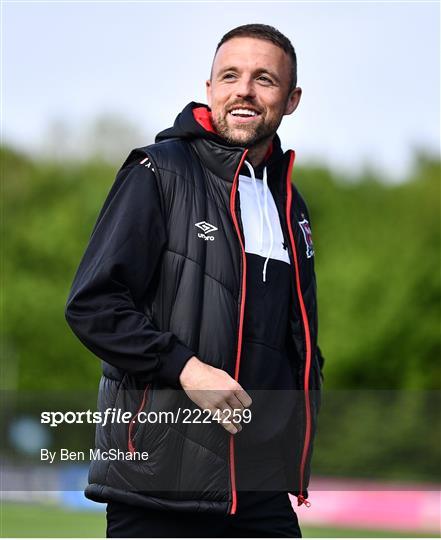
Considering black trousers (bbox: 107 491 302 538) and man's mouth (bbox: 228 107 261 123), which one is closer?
black trousers (bbox: 107 491 302 538)

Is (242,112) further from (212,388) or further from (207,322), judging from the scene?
(212,388)

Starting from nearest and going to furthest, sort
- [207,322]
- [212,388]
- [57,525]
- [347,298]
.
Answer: [212,388], [207,322], [57,525], [347,298]

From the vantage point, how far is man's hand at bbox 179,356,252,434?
293cm

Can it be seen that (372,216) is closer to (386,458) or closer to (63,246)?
(63,246)

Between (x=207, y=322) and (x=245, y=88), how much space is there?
0.72m

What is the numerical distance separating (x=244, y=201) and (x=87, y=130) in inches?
1943

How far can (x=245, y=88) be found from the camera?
327cm

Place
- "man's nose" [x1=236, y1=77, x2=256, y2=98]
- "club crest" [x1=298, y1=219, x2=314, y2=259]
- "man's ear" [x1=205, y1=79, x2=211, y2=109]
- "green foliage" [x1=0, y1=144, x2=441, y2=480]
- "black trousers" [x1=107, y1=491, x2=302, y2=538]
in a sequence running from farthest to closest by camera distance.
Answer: "green foliage" [x1=0, y1=144, x2=441, y2=480], "club crest" [x1=298, y1=219, x2=314, y2=259], "man's ear" [x1=205, y1=79, x2=211, y2=109], "man's nose" [x1=236, y1=77, x2=256, y2=98], "black trousers" [x1=107, y1=491, x2=302, y2=538]

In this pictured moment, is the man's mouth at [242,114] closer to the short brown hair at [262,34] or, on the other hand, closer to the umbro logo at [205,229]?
the short brown hair at [262,34]

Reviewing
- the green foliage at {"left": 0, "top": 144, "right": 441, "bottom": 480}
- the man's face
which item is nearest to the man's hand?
the man's face

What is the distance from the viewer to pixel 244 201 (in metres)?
3.34

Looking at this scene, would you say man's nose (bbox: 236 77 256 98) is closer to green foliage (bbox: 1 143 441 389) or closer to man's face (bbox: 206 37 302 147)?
man's face (bbox: 206 37 302 147)

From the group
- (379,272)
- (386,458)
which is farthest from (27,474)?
(379,272)

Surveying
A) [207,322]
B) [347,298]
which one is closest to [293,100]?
[207,322]
